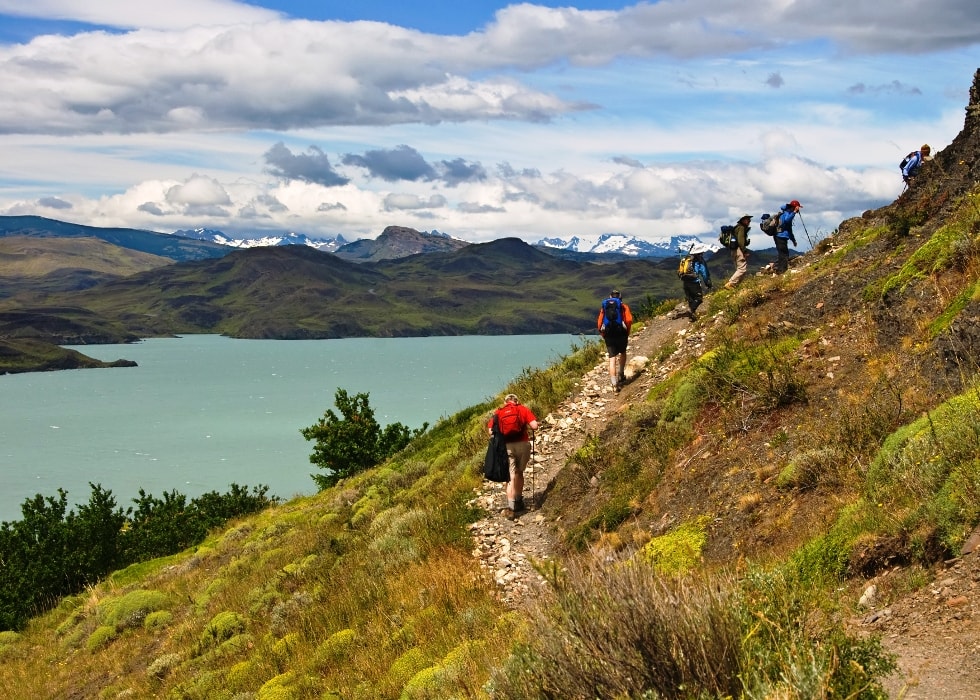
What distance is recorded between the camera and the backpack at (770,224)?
2242 cm

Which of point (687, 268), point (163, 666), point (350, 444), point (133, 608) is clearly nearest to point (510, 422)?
point (163, 666)

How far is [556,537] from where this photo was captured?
42.3 feet

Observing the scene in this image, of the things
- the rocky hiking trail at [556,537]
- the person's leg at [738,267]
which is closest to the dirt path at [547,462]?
the rocky hiking trail at [556,537]

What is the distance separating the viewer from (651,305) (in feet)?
94.5

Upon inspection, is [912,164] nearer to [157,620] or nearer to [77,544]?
[157,620]

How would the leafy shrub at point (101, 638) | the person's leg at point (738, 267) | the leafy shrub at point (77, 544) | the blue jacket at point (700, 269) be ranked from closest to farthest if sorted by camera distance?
the leafy shrub at point (101, 638) → the blue jacket at point (700, 269) → the person's leg at point (738, 267) → the leafy shrub at point (77, 544)

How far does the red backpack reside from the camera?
1448cm

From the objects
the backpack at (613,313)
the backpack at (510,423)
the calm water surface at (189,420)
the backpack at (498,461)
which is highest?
the backpack at (613,313)

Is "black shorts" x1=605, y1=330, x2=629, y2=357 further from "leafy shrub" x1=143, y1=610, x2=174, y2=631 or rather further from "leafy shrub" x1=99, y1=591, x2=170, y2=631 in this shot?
"leafy shrub" x1=99, y1=591, x2=170, y2=631

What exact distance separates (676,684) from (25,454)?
116246 millimetres

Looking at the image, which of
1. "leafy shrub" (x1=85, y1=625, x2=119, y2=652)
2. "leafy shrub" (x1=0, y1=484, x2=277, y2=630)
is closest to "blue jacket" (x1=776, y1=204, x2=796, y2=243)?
"leafy shrub" (x1=85, y1=625, x2=119, y2=652)

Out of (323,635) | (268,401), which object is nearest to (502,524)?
(323,635)

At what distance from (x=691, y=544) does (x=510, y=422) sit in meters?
5.51

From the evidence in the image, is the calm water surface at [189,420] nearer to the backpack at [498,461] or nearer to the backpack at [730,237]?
the backpack at [730,237]
